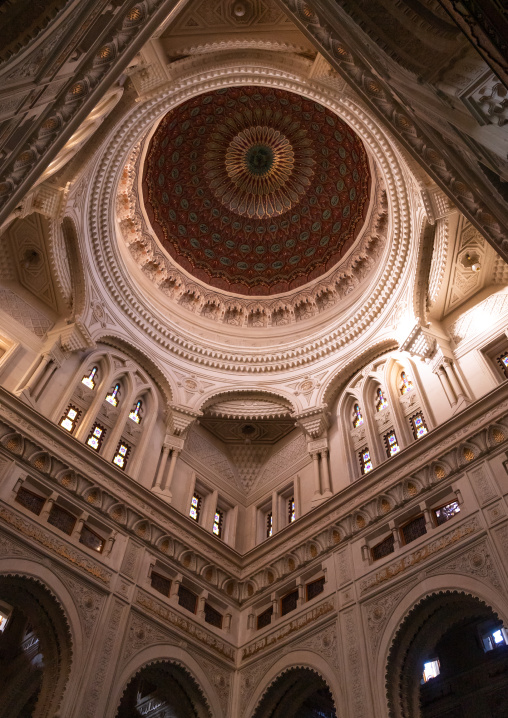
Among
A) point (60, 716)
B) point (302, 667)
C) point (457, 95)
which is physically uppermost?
point (457, 95)

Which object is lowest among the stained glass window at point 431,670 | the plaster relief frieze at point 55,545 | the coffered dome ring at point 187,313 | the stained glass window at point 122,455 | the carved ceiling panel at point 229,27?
the stained glass window at point 431,670

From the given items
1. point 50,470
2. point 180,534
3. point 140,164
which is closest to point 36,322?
point 50,470

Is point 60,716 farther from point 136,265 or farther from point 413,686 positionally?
point 136,265

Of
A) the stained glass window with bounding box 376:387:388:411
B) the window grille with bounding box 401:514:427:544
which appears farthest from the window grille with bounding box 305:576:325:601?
the stained glass window with bounding box 376:387:388:411

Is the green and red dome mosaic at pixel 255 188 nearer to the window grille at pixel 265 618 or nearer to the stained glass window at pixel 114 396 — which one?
the stained glass window at pixel 114 396

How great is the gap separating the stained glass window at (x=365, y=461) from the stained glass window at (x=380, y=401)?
148cm

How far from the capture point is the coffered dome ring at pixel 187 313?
16984mm

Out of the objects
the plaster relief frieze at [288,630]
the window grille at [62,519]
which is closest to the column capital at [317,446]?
the plaster relief frieze at [288,630]

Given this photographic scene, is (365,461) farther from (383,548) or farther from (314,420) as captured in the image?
(383,548)

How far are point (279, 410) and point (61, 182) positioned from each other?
Answer: 1029cm

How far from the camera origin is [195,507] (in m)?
18.4

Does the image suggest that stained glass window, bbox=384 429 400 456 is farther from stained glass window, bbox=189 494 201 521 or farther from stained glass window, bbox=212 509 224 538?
stained glass window, bbox=189 494 201 521

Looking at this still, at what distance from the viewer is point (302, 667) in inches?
509

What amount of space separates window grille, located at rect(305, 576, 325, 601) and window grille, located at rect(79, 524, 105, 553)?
5.36 m
